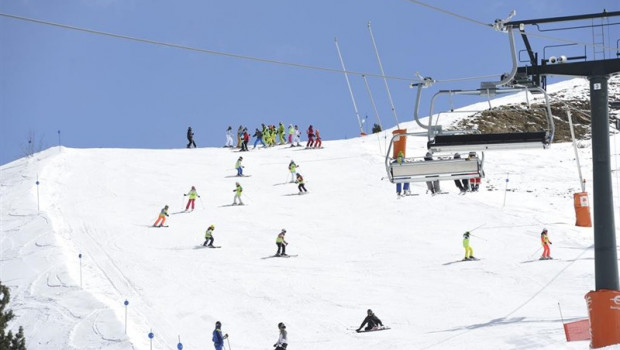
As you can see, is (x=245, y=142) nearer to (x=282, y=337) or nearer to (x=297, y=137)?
(x=297, y=137)

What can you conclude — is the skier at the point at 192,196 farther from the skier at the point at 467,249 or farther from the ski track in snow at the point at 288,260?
the skier at the point at 467,249

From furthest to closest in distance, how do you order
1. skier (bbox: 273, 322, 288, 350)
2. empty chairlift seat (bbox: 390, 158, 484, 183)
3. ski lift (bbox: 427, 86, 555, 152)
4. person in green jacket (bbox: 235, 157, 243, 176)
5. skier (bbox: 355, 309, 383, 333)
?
person in green jacket (bbox: 235, 157, 243, 176) < skier (bbox: 355, 309, 383, 333) < skier (bbox: 273, 322, 288, 350) < empty chairlift seat (bbox: 390, 158, 484, 183) < ski lift (bbox: 427, 86, 555, 152)

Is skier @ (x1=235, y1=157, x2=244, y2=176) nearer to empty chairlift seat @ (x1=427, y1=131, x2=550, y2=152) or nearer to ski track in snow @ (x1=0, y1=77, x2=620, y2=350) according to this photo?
ski track in snow @ (x1=0, y1=77, x2=620, y2=350)

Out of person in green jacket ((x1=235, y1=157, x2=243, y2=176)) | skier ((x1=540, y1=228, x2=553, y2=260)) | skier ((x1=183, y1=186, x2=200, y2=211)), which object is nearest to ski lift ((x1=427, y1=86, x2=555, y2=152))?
→ skier ((x1=540, y1=228, x2=553, y2=260))

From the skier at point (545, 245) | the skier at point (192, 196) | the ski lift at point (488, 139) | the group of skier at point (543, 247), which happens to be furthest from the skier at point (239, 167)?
the ski lift at point (488, 139)

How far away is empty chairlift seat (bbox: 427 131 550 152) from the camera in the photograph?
59.0ft

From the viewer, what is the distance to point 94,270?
29.9 meters

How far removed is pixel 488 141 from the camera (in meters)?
18.3

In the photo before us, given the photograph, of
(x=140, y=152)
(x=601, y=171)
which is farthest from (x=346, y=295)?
(x=140, y=152)

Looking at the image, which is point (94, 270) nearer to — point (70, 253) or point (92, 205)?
point (70, 253)

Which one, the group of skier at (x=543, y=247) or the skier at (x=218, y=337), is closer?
the skier at (x=218, y=337)

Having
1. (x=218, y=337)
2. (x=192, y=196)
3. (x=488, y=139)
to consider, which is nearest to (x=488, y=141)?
(x=488, y=139)

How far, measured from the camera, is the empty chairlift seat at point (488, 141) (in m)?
18.0

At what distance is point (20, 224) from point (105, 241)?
425 cm
